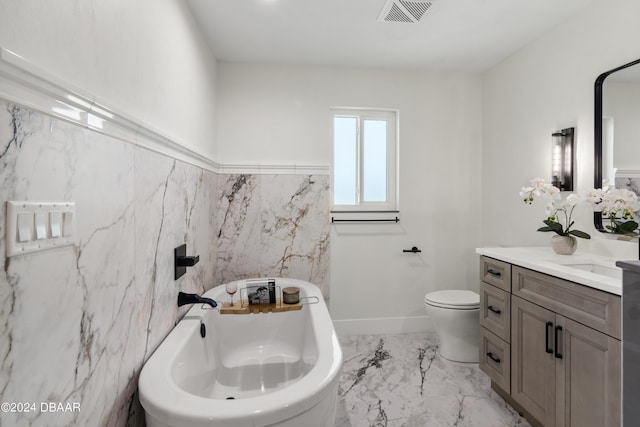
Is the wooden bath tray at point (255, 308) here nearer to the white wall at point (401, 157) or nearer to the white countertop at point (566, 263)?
the white wall at point (401, 157)

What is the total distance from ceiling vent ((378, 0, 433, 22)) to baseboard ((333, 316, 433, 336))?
2.40 meters

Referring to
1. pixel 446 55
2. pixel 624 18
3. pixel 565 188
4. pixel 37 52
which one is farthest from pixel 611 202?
pixel 37 52

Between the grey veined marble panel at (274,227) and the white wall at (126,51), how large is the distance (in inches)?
25.1

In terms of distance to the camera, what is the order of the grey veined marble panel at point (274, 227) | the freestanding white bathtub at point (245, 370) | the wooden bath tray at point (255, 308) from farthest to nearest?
1. the grey veined marble panel at point (274, 227)
2. the wooden bath tray at point (255, 308)
3. the freestanding white bathtub at point (245, 370)

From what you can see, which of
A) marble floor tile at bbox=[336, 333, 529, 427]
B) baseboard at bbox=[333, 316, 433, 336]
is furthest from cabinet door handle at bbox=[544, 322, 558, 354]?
baseboard at bbox=[333, 316, 433, 336]

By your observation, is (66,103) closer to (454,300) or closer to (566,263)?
(566,263)

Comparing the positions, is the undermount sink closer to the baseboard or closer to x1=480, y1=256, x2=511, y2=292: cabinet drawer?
x1=480, y1=256, x2=511, y2=292: cabinet drawer

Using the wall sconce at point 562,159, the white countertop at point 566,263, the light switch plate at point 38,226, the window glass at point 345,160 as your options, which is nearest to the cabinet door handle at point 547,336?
the white countertop at point 566,263

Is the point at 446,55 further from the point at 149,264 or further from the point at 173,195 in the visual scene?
the point at 149,264

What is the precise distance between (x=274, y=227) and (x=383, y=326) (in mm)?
1353

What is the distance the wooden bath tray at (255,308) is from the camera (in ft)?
6.71

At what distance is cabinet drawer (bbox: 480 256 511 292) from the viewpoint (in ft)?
6.04

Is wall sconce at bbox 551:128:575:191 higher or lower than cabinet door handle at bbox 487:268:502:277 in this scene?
higher

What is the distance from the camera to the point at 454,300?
2.45m
